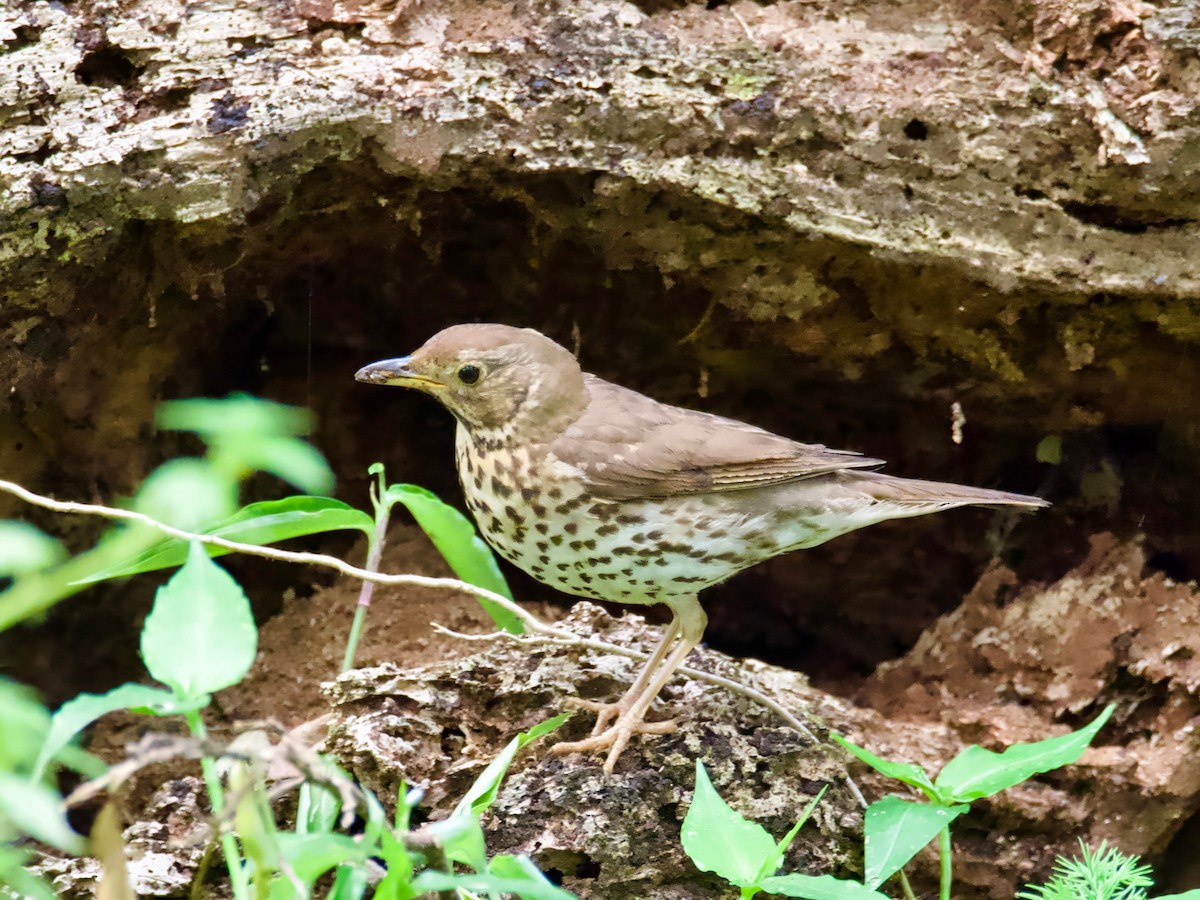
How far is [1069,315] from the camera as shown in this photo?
350cm

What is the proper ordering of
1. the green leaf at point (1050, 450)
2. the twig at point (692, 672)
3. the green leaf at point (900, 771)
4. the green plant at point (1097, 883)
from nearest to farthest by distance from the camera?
1. the green leaf at point (900, 771)
2. the green plant at point (1097, 883)
3. the twig at point (692, 672)
4. the green leaf at point (1050, 450)

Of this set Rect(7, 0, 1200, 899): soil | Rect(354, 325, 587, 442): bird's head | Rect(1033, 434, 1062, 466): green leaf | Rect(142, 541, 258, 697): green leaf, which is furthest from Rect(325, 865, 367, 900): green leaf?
Rect(1033, 434, 1062, 466): green leaf

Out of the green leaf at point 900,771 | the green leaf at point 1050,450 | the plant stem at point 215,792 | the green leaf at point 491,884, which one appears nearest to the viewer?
the green leaf at point 491,884

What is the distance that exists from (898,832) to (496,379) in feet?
4.90

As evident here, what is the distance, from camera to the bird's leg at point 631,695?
300 cm

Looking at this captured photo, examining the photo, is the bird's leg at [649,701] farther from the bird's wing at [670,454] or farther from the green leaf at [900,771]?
the green leaf at [900,771]

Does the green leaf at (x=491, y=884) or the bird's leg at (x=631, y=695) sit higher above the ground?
the green leaf at (x=491, y=884)

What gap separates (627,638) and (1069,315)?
1632 millimetres

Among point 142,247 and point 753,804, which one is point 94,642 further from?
point 753,804

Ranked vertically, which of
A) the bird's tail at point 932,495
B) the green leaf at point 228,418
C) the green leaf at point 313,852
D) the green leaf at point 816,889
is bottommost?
the green leaf at point 816,889

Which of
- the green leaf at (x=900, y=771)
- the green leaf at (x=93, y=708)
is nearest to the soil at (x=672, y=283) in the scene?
the green leaf at (x=900, y=771)

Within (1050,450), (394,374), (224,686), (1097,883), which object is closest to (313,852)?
(224,686)

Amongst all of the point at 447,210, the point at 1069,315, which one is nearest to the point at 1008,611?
the point at 1069,315

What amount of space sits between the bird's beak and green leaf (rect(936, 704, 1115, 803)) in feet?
5.20
